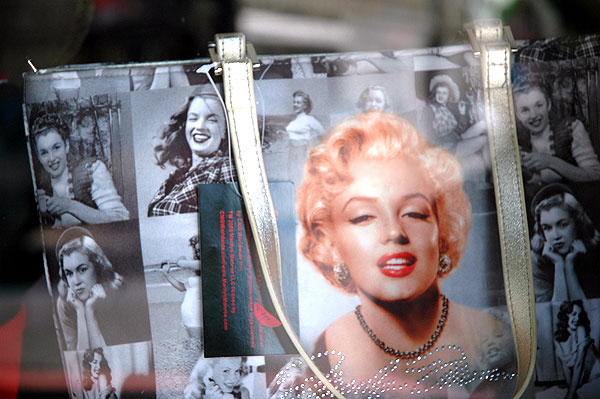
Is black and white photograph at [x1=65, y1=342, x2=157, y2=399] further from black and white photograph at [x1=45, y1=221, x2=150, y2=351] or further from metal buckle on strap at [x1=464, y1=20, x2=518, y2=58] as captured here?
metal buckle on strap at [x1=464, y1=20, x2=518, y2=58]

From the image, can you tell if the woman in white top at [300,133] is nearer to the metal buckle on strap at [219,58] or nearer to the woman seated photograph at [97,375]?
the metal buckle on strap at [219,58]

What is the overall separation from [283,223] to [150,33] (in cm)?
21

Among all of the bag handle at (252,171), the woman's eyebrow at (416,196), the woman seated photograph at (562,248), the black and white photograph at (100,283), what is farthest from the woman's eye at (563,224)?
the black and white photograph at (100,283)

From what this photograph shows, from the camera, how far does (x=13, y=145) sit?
428 millimetres

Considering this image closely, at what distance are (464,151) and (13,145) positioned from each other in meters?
0.35

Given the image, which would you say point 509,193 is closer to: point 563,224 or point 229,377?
point 563,224

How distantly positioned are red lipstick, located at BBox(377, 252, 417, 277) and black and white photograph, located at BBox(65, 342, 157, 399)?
0.60 feet

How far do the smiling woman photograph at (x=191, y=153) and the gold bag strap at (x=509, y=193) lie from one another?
0.64ft

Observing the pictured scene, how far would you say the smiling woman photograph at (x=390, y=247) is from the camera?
0.40 metres

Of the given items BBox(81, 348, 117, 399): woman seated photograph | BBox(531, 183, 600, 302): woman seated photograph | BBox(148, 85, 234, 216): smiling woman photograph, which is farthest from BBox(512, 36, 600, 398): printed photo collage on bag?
BBox(81, 348, 117, 399): woman seated photograph

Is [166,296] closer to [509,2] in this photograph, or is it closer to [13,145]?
[13,145]

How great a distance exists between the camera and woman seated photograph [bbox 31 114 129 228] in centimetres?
40

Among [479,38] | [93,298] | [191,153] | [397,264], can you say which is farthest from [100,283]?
[479,38]

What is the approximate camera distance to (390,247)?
40cm
